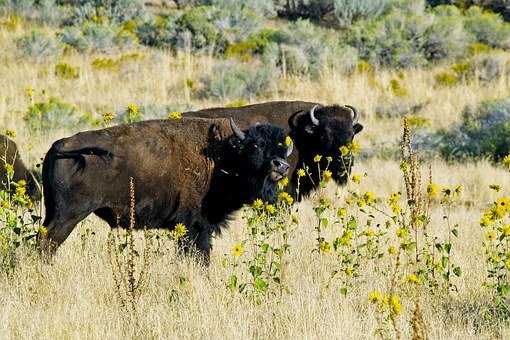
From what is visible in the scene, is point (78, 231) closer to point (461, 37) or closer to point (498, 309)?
point (498, 309)

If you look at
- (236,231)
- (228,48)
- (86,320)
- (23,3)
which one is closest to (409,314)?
(86,320)

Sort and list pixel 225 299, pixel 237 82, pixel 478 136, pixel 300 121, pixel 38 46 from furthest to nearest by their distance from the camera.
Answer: pixel 38 46
pixel 237 82
pixel 478 136
pixel 300 121
pixel 225 299

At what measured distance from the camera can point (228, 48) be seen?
24.0 meters

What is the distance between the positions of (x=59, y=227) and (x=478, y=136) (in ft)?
32.4

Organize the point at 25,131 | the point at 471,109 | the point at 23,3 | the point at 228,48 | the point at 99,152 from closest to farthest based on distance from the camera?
1. the point at 99,152
2. the point at 25,131
3. the point at 471,109
4. the point at 228,48
5. the point at 23,3

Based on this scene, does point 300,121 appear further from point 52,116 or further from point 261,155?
point 52,116

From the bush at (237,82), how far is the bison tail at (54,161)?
1174 cm

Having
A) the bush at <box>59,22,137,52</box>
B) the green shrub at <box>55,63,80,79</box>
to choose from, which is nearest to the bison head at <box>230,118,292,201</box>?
the green shrub at <box>55,63,80,79</box>

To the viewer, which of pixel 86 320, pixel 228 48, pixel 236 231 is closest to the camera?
pixel 86 320

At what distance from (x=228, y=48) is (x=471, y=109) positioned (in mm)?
8274

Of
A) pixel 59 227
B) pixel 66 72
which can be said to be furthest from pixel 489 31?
pixel 59 227

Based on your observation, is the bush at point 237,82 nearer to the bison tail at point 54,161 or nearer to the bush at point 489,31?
the bush at point 489,31

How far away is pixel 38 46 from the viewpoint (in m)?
21.7

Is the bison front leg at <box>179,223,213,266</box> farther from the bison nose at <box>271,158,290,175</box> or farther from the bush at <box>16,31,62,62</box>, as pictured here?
the bush at <box>16,31,62,62</box>
